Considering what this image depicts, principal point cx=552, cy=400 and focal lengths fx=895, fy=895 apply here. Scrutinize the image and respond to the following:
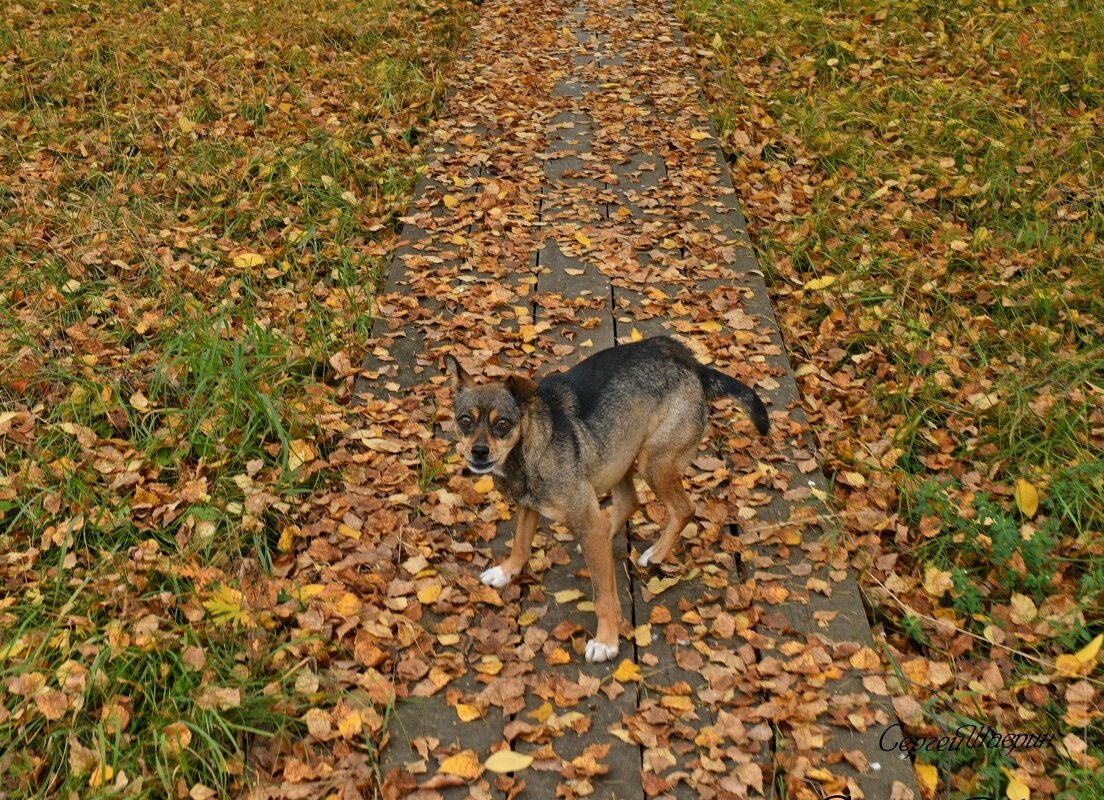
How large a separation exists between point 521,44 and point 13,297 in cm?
750

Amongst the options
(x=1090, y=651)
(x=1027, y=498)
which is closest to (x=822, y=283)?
(x=1027, y=498)

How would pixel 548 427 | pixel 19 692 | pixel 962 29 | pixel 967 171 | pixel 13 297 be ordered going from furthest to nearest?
pixel 962 29 < pixel 967 171 < pixel 13 297 < pixel 548 427 < pixel 19 692

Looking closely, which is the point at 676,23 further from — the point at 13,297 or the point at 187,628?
the point at 187,628

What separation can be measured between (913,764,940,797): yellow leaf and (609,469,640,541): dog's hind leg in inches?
69.9

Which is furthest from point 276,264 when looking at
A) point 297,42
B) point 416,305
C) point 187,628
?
point 297,42

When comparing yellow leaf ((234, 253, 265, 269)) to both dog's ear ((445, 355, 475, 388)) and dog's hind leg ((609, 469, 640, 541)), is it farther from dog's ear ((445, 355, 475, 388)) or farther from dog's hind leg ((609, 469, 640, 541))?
→ dog's hind leg ((609, 469, 640, 541))

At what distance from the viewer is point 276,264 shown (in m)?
7.13

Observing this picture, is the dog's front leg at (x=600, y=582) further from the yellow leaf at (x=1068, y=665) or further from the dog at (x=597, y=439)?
the yellow leaf at (x=1068, y=665)

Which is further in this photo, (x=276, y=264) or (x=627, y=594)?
(x=276, y=264)

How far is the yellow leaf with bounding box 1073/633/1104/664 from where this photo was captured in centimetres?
397

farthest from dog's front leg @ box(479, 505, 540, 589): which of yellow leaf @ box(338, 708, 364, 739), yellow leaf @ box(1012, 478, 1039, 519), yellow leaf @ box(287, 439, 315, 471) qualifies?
yellow leaf @ box(1012, 478, 1039, 519)

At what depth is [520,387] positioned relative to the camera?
155 inches

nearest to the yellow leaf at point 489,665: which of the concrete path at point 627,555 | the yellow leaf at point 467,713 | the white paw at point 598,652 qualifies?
the concrete path at point 627,555

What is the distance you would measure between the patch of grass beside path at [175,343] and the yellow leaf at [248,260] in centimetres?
2
